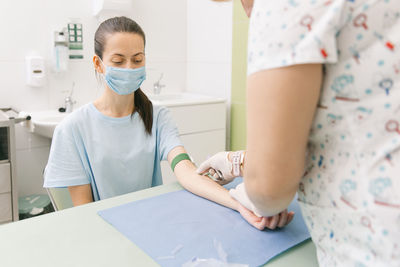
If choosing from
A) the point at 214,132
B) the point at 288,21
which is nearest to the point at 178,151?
the point at 288,21

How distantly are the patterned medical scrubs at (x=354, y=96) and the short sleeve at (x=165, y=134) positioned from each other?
983mm

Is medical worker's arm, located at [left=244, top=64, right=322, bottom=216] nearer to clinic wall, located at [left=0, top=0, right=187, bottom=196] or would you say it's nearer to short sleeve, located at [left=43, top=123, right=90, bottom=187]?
short sleeve, located at [left=43, top=123, right=90, bottom=187]

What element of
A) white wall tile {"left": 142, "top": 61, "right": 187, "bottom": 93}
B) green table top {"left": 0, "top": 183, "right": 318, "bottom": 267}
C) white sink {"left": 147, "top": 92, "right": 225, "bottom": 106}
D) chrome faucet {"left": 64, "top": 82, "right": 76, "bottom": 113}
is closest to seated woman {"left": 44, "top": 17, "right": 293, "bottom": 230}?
green table top {"left": 0, "top": 183, "right": 318, "bottom": 267}

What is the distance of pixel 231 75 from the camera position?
3156 millimetres

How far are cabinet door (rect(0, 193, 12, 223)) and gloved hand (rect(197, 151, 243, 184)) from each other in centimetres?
144

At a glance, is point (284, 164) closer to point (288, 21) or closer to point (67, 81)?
point (288, 21)

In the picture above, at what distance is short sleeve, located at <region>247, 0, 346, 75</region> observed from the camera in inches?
20.1

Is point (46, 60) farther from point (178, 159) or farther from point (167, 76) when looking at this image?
point (178, 159)

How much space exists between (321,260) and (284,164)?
0.75ft

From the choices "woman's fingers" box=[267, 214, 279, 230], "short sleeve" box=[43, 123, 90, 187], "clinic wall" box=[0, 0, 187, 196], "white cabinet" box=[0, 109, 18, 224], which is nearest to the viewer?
"woman's fingers" box=[267, 214, 279, 230]

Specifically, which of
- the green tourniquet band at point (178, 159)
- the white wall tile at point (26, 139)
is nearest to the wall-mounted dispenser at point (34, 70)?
the white wall tile at point (26, 139)

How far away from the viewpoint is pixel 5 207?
223 centimetres

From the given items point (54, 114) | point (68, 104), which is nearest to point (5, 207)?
point (54, 114)

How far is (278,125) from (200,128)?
2530mm
